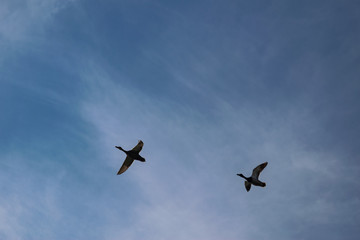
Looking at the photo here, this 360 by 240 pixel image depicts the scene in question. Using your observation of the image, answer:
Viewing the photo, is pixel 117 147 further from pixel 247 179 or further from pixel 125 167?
pixel 247 179

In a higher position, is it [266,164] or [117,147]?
[266,164]

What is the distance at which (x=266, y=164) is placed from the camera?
65.6 meters

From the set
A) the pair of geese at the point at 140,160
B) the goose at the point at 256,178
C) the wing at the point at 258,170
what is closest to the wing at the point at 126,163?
the pair of geese at the point at 140,160

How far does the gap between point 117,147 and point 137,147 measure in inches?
147

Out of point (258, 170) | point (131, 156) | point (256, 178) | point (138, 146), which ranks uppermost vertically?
point (258, 170)

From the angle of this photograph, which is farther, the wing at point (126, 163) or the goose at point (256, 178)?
the wing at point (126, 163)

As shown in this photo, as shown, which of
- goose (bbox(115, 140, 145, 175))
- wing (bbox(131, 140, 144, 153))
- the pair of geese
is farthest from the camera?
goose (bbox(115, 140, 145, 175))

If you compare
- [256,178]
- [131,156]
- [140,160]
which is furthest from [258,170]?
[131,156]

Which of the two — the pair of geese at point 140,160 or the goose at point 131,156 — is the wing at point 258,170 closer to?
the pair of geese at point 140,160

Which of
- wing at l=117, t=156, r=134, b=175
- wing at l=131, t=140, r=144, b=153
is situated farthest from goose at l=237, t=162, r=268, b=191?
wing at l=117, t=156, r=134, b=175

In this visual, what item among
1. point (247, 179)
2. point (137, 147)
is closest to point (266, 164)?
point (247, 179)

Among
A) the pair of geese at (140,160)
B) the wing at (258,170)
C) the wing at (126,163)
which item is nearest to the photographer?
the wing at (258,170)

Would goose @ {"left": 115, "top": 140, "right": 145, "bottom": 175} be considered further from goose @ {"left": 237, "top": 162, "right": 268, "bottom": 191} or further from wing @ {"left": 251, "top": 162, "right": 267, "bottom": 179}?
wing @ {"left": 251, "top": 162, "right": 267, "bottom": 179}

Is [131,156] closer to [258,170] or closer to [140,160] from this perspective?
[140,160]
